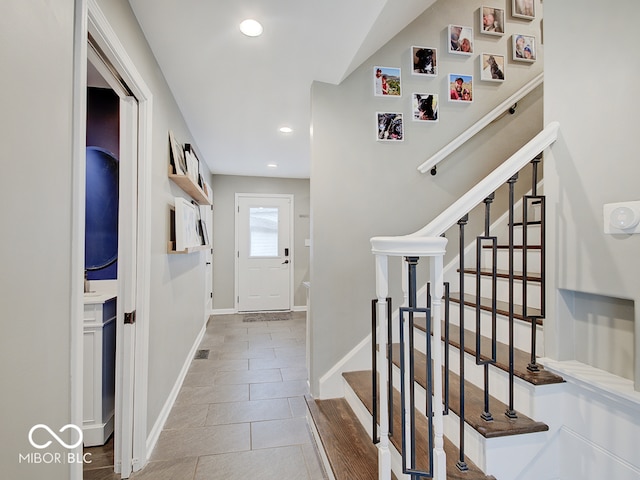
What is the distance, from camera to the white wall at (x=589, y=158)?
1215 millimetres

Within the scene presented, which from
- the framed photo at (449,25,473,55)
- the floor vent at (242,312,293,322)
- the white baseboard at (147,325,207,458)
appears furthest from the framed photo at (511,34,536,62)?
the floor vent at (242,312,293,322)

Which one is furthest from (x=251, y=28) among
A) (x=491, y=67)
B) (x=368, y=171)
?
(x=491, y=67)

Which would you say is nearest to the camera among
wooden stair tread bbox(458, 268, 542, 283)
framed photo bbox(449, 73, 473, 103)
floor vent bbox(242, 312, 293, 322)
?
wooden stair tread bbox(458, 268, 542, 283)

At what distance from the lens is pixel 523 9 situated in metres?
→ 2.63

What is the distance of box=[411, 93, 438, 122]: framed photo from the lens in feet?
8.11

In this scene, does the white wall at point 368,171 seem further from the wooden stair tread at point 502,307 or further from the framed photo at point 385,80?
the wooden stair tread at point 502,307

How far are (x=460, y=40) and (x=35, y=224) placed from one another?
9.38ft

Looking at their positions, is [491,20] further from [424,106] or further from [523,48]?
[424,106]

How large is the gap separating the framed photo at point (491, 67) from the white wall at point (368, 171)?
5cm

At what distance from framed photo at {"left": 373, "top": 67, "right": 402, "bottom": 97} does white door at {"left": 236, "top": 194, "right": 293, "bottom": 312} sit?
3753 millimetres

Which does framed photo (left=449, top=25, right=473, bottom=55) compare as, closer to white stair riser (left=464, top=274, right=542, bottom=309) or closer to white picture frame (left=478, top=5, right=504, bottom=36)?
white picture frame (left=478, top=5, right=504, bottom=36)

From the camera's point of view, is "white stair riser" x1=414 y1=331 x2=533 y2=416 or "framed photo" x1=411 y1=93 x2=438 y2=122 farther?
"framed photo" x1=411 y1=93 x2=438 y2=122

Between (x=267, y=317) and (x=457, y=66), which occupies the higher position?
(x=457, y=66)

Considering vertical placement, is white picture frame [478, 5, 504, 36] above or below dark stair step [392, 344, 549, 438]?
above
